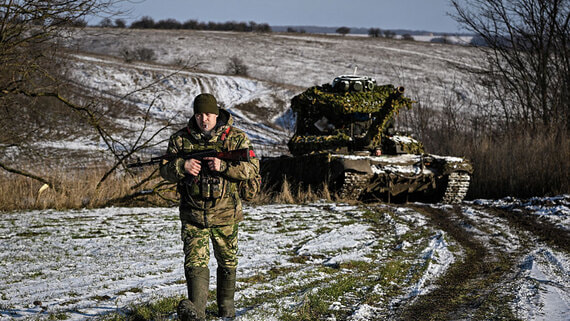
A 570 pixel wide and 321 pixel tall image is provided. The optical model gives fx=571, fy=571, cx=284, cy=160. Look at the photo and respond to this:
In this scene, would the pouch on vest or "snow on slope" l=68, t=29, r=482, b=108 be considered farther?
"snow on slope" l=68, t=29, r=482, b=108

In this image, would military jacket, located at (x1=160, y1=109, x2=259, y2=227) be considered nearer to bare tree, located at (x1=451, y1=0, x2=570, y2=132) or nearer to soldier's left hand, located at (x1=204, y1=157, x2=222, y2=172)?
soldier's left hand, located at (x1=204, y1=157, x2=222, y2=172)

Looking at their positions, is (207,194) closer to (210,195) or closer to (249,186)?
(210,195)

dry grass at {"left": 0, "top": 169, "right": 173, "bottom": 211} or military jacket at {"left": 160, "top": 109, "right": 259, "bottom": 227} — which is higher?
military jacket at {"left": 160, "top": 109, "right": 259, "bottom": 227}

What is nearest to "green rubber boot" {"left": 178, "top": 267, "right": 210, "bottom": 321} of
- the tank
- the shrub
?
the tank

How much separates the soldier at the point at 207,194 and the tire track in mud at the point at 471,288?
1.47 metres

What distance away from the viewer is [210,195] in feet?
13.8

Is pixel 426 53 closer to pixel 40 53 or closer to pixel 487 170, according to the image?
pixel 487 170

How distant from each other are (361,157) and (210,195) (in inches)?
319

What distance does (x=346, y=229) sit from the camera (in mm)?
8812

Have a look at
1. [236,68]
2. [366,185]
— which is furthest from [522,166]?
[236,68]

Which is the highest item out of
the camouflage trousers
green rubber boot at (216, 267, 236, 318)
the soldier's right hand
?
the soldier's right hand

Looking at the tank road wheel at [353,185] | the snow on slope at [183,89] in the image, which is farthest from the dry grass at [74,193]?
the snow on slope at [183,89]

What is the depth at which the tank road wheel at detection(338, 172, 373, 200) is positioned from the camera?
39.2 feet

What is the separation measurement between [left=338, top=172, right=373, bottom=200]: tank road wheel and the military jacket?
7.69 m
